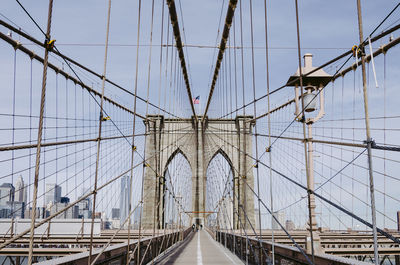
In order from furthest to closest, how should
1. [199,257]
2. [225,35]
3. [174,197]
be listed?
[174,197], [225,35], [199,257]

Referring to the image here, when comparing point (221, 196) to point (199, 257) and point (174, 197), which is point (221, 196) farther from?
point (199, 257)

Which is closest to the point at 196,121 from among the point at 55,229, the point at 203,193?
the point at 203,193

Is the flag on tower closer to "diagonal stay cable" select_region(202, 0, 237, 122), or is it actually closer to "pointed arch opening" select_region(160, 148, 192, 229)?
"pointed arch opening" select_region(160, 148, 192, 229)

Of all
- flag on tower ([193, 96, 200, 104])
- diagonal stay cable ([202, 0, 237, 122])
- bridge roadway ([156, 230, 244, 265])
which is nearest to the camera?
bridge roadway ([156, 230, 244, 265])

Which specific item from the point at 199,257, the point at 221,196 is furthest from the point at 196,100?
the point at 199,257

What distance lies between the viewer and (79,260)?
308 centimetres

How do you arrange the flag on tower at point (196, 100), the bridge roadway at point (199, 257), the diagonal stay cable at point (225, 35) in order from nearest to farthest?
1. the bridge roadway at point (199, 257)
2. the diagonal stay cable at point (225, 35)
3. the flag on tower at point (196, 100)

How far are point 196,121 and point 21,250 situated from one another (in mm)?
24343

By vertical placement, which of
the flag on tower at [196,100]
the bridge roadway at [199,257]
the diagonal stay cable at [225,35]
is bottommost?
the bridge roadway at [199,257]

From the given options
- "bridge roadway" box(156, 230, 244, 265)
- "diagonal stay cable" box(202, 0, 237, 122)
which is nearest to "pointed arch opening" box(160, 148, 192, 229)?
"bridge roadway" box(156, 230, 244, 265)

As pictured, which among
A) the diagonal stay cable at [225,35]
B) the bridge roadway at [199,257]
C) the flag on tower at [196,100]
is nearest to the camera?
the bridge roadway at [199,257]

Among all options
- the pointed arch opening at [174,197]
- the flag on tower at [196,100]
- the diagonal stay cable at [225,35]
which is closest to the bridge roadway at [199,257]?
the pointed arch opening at [174,197]

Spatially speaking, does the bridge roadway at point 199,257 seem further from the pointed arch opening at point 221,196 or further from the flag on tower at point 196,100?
the flag on tower at point 196,100

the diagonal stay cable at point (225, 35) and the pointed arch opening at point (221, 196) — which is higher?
the diagonal stay cable at point (225, 35)
